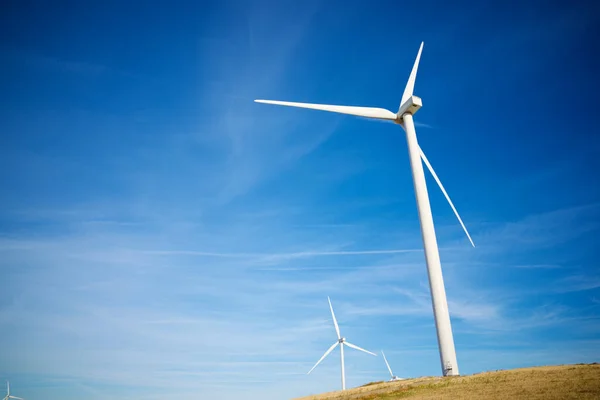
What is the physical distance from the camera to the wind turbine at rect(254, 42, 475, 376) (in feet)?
139

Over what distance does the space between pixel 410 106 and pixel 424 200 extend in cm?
1390

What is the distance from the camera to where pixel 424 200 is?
4769cm

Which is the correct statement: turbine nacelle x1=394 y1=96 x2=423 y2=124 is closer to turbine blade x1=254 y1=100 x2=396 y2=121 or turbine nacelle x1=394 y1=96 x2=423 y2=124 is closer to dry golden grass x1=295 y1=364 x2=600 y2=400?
turbine blade x1=254 y1=100 x2=396 y2=121

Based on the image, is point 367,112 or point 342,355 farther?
point 342,355

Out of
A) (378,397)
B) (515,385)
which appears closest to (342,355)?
(378,397)

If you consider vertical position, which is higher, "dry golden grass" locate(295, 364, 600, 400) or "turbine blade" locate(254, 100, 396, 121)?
"turbine blade" locate(254, 100, 396, 121)

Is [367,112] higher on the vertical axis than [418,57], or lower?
lower

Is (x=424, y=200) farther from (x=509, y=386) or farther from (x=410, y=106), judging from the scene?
(x=509, y=386)

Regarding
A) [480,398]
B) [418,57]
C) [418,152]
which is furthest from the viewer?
[418,57]

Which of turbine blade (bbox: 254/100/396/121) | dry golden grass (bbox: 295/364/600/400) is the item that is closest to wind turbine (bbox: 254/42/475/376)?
turbine blade (bbox: 254/100/396/121)

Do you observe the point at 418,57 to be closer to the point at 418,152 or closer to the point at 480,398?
the point at 418,152

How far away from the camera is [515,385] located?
36.7 metres

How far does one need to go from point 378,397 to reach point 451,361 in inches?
322

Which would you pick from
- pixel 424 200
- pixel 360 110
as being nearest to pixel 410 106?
pixel 360 110
